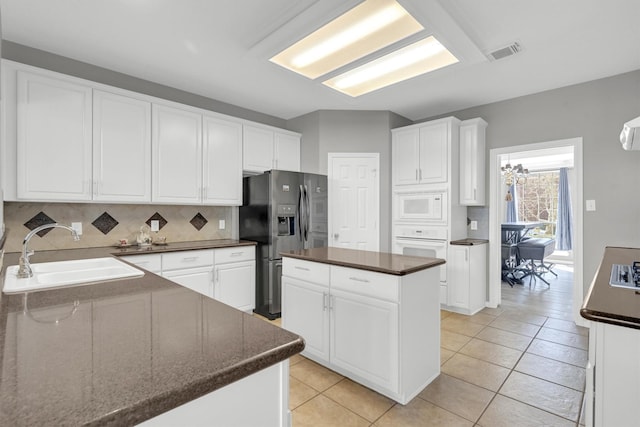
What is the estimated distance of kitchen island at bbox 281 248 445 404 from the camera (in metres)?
1.97

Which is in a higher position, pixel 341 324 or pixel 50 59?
pixel 50 59

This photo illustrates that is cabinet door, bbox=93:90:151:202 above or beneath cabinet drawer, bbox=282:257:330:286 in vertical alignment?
above

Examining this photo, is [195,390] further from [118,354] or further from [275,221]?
[275,221]

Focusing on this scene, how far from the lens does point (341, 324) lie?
2252mm

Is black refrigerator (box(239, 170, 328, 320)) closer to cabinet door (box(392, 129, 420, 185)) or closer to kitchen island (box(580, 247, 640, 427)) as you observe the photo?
cabinet door (box(392, 129, 420, 185))

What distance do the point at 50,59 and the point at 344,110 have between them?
10.4ft

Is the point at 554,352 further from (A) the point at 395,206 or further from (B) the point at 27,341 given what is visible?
(B) the point at 27,341

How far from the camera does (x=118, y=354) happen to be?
0.69m

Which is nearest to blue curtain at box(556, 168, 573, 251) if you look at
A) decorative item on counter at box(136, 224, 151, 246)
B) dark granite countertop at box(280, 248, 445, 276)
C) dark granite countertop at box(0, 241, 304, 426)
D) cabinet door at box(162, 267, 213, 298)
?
dark granite countertop at box(280, 248, 445, 276)

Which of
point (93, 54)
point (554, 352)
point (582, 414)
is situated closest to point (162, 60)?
point (93, 54)

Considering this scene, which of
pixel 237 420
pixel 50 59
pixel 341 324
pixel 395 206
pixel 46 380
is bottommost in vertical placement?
pixel 341 324

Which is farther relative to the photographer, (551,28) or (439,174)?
(439,174)

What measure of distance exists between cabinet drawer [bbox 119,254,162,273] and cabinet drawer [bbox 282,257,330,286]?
4.05 ft

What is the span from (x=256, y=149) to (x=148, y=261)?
1.84 metres
